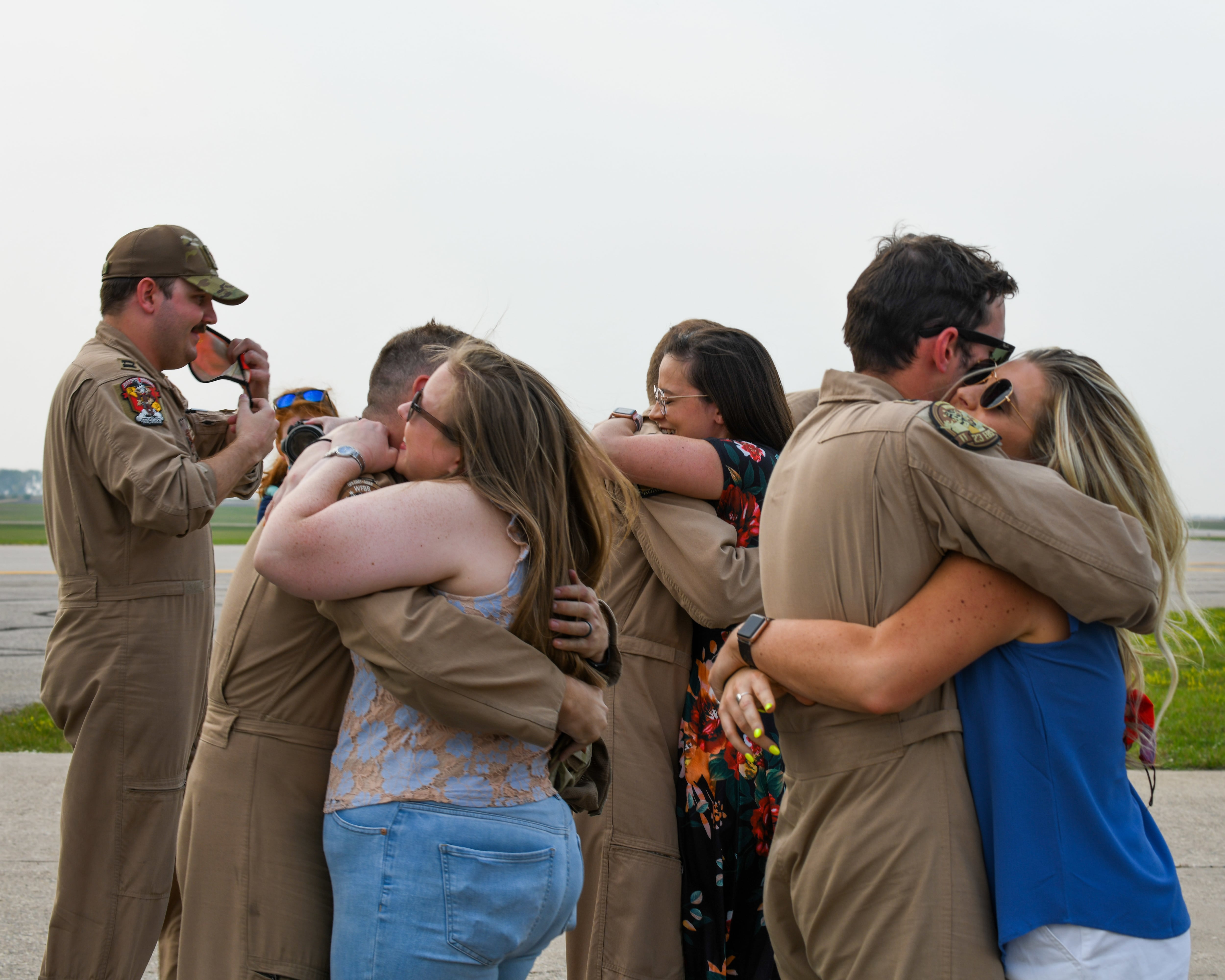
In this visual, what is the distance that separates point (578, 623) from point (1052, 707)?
0.88 meters

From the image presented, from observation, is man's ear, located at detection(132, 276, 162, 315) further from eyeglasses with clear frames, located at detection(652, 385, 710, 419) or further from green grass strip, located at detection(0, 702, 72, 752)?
green grass strip, located at detection(0, 702, 72, 752)

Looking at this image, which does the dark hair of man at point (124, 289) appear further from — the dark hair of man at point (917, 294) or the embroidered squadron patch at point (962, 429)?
the embroidered squadron patch at point (962, 429)

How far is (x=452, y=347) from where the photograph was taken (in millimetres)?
2365

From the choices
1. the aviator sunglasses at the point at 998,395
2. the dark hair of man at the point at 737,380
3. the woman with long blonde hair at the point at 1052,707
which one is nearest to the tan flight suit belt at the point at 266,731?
the woman with long blonde hair at the point at 1052,707

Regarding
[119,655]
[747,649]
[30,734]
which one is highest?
[747,649]

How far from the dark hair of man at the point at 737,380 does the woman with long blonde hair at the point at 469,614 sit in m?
1.08

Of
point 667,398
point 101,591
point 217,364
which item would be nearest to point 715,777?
point 667,398

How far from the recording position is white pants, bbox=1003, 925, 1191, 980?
1661 millimetres

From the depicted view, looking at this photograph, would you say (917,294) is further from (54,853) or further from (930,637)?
(54,853)

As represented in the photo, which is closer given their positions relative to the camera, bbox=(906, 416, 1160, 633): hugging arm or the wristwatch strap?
bbox=(906, 416, 1160, 633): hugging arm

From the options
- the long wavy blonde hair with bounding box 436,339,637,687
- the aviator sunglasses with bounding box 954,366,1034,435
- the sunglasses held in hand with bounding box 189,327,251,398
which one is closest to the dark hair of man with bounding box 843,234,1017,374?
the aviator sunglasses with bounding box 954,366,1034,435

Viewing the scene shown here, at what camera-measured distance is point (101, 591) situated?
10.5ft

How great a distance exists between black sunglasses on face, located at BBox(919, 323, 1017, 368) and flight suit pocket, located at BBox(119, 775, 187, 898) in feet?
8.61

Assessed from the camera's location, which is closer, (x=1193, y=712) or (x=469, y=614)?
(x=469, y=614)
